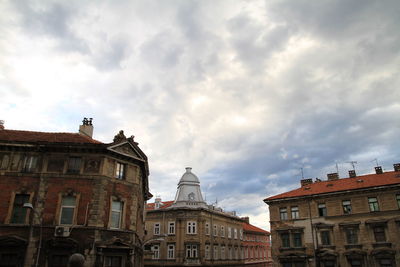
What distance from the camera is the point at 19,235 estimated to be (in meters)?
20.4

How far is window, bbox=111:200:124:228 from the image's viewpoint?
2280 centimetres

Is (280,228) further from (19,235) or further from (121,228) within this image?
(19,235)

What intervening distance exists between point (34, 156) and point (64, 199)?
13.1 feet

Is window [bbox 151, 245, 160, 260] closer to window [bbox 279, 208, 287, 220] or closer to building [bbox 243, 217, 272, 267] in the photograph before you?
window [bbox 279, 208, 287, 220]

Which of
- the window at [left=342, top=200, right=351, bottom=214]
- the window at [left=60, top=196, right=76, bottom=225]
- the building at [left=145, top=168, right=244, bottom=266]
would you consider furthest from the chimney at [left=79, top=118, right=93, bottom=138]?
the window at [left=342, top=200, right=351, bottom=214]

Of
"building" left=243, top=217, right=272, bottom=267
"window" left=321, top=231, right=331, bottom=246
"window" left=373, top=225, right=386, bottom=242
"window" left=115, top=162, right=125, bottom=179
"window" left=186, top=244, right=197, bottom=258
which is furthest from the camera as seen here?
"building" left=243, top=217, right=272, bottom=267

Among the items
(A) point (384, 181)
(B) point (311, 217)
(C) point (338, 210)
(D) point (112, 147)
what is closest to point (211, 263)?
(B) point (311, 217)

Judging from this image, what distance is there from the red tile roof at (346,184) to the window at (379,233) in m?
4.65

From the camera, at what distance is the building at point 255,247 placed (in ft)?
211

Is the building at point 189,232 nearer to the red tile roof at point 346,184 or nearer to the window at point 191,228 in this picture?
A: the window at point 191,228

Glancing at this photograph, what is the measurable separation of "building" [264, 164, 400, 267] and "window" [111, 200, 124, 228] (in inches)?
959

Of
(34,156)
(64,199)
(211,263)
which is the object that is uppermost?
(34,156)

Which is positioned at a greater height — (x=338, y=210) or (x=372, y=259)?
(x=338, y=210)

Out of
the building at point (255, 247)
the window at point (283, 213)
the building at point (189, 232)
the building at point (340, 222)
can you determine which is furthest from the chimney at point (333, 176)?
the building at point (255, 247)
